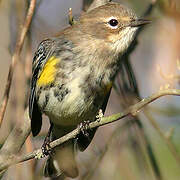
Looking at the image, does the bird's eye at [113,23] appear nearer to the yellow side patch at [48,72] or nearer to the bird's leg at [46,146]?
the yellow side patch at [48,72]

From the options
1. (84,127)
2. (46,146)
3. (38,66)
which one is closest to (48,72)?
(38,66)

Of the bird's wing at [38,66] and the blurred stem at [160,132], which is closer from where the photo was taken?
the blurred stem at [160,132]

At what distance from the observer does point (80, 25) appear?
530cm

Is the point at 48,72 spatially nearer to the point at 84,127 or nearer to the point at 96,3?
the point at 84,127

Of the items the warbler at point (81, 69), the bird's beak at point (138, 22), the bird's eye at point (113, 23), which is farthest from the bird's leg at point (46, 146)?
the bird's beak at point (138, 22)

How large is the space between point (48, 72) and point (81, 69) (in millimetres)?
359

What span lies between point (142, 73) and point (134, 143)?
1022mm

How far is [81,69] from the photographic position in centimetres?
489

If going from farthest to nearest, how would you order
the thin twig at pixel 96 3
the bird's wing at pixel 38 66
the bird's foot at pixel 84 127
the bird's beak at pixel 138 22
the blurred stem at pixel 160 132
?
1. the bird's wing at pixel 38 66
2. the thin twig at pixel 96 3
3. the bird's foot at pixel 84 127
4. the blurred stem at pixel 160 132
5. the bird's beak at pixel 138 22

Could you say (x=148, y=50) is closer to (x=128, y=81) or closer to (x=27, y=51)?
(x=128, y=81)

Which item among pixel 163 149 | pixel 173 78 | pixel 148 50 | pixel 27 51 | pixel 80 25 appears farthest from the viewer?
pixel 163 149

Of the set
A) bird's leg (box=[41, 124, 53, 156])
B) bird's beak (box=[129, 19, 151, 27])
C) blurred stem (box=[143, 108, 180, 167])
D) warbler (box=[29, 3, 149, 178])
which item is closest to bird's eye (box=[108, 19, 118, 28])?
warbler (box=[29, 3, 149, 178])

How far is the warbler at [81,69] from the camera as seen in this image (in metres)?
4.86

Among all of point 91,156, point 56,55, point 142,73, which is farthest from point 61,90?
point 142,73
